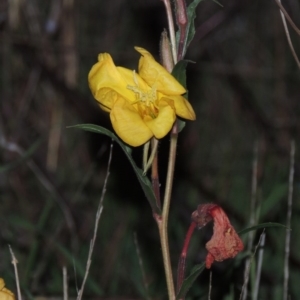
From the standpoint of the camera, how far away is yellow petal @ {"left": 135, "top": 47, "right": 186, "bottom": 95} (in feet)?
3.69

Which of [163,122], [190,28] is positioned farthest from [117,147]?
[163,122]

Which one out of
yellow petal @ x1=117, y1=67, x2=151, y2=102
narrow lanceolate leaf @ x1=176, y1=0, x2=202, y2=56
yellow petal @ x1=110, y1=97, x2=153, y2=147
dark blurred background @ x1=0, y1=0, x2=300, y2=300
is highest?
narrow lanceolate leaf @ x1=176, y1=0, x2=202, y2=56

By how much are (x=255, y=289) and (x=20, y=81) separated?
2.14 m

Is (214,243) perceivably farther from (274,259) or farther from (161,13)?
(161,13)

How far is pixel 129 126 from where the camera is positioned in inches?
43.6

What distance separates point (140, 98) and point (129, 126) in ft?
0.25

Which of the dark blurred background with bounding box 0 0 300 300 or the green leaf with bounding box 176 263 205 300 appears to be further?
the dark blurred background with bounding box 0 0 300 300

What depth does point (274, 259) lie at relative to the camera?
2756 millimetres

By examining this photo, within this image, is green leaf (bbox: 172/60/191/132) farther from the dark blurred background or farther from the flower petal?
the dark blurred background

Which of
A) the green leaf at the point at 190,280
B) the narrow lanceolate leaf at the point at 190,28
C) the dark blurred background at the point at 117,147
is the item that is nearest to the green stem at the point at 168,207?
the green leaf at the point at 190,280

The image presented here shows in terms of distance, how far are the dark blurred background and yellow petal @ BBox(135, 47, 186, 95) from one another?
1.29 m

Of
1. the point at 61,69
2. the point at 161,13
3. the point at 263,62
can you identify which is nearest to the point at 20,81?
the point at 61,69

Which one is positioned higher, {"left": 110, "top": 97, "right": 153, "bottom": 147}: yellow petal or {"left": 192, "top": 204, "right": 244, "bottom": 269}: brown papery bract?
{"left": 110, "top": 97, "right": 153, "bottom": 147}: yellow petal

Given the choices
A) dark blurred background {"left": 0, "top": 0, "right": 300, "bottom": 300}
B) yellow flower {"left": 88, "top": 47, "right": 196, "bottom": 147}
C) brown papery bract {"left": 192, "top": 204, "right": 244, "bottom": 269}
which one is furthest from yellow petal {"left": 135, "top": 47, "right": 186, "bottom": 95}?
dark blurred background {"left": 0, "top": 0, "right": 300, "bottom": 300}
